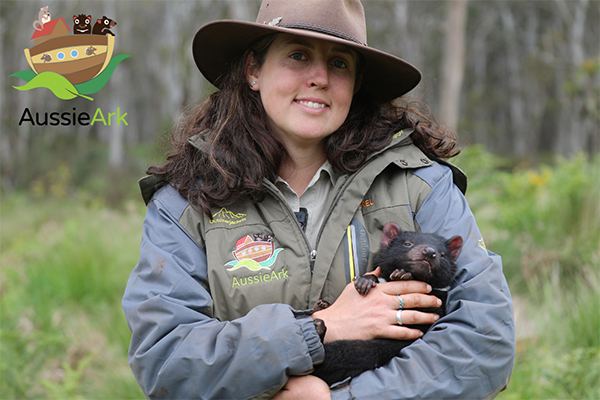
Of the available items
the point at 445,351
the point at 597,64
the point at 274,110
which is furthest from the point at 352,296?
the point at 597,64

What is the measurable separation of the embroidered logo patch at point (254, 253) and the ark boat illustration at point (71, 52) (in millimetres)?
3090

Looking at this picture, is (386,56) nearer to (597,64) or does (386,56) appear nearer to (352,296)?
(352,296)

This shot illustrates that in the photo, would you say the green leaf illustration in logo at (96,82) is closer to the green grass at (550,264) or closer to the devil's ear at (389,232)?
the devil's ear at (389,232)

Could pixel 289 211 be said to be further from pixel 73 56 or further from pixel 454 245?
pixel 73 56

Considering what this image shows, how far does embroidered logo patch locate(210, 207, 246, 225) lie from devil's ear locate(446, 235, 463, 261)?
974mm

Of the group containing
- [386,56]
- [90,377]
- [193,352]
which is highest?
[386,56]

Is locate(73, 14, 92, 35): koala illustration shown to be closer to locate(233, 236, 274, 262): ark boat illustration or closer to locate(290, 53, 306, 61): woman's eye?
locate(290, 53, 306, 61): woman's eye

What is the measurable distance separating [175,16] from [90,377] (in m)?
25.3

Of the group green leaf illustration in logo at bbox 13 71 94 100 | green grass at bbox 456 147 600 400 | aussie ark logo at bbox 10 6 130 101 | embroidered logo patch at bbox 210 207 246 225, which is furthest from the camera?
green leaf illustration in logo at bbox 13 71 94 100

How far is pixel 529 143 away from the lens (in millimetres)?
Answer: 36000

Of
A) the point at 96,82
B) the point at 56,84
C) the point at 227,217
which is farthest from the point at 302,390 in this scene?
the point at 56,84

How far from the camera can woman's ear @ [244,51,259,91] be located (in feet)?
8.63

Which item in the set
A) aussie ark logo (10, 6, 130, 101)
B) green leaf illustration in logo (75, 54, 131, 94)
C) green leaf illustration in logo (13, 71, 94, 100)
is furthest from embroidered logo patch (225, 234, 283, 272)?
green leaf illustration in logo (13, 71, 94, 100)

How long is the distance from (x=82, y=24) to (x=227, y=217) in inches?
117
